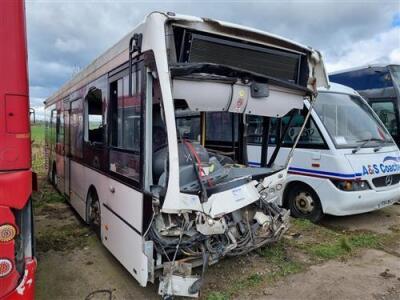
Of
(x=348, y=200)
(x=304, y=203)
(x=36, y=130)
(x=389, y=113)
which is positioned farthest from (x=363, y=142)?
(x=36, y=130)

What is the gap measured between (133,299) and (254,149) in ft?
13.2

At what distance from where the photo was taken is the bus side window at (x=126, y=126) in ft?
12.1

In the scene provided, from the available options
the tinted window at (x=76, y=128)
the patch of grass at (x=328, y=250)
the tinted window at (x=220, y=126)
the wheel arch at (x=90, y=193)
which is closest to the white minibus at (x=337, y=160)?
the tinted window at (x=220, y=126)

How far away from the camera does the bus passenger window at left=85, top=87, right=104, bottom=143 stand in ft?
16.5

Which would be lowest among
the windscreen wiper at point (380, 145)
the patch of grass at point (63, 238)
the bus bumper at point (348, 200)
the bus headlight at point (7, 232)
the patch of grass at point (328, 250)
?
the patch of grass at point (63, 238)

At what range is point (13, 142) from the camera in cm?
231

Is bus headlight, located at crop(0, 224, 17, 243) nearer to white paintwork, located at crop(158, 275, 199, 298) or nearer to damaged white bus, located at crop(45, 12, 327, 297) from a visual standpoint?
damaged white bus, located at crop(45, 12, 327, 297)

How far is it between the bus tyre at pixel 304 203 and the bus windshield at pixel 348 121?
992 millimetres

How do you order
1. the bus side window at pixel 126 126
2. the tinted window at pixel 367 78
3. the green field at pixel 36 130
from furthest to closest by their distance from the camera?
the tinted window at pixel 367 78
the bus side window at pixel 126 126
the green field at pixel 36 130

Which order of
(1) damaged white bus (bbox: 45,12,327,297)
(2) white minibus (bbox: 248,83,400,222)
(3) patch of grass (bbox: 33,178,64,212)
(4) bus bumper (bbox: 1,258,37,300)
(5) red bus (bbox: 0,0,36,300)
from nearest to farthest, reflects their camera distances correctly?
(5) red bus (bbox: 0,0,36,300), (4) bus bumper (bbox: 1,258,37,300), (1) damaged white bus (bbox: 45,12,327,297), (2) white minibus (bbox: 248,83,400,222), (3) patch of grass (bbox: 33,178,64,212)

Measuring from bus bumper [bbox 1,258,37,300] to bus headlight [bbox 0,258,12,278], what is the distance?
144mm

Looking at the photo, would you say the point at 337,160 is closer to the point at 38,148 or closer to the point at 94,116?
the point at 94,116

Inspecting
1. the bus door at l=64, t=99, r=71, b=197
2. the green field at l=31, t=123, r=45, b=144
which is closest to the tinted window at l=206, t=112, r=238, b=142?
the green field at l=31, t=123, r=45, b=144

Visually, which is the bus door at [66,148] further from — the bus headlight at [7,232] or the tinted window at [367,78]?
the tinted window at [367,78]
